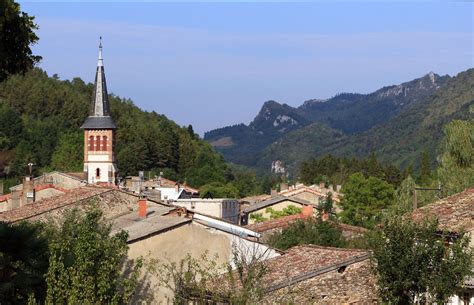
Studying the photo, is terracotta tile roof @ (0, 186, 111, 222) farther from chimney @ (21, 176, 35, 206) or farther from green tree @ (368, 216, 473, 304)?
green tree @ (368, 216, 473, 304)

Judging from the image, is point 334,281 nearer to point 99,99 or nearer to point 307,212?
point 307,212

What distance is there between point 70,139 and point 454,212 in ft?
343

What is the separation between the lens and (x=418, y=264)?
2244cm

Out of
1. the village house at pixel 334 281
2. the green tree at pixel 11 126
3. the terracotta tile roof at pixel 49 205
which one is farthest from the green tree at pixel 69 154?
the village house at pixel 334 281

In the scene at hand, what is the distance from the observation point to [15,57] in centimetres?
1619

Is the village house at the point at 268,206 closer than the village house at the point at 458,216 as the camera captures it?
No

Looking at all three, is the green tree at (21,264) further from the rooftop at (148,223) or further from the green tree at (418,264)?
the rooftop at (148,223)

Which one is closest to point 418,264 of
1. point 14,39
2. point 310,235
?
point 14,39

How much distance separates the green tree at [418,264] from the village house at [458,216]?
510mm

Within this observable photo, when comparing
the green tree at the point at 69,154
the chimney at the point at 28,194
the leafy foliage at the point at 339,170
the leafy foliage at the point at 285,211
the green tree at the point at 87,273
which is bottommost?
the leafy foliage at the point at 285,211

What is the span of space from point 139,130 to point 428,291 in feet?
391

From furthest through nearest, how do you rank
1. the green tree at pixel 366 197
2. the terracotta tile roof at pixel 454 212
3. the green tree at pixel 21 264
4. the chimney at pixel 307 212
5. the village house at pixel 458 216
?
the green tree at pixel 366 197, the chimney at pixel 307 212, the terracotta tile roof at pixel 454 212, the village house at pixel 458 216, the green tree at pixel 21 264

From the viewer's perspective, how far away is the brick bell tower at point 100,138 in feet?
335

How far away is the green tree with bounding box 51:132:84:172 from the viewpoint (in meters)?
123
